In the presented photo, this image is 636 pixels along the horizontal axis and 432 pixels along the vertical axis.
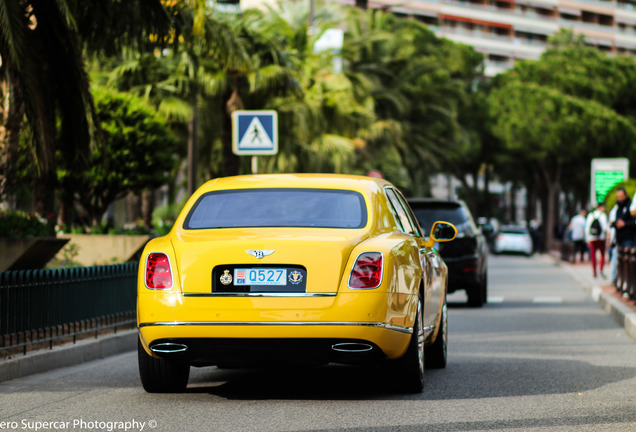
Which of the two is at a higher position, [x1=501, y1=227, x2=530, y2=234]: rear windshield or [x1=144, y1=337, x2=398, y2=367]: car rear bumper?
[x1=144, y1=337, x2=398, y2=367]: car rear bumper

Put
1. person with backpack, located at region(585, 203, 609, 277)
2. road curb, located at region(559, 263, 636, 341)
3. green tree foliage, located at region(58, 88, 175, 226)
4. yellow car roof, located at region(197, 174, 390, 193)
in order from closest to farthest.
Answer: yellow car roof, located at region(197, 174, 390, 193), road curb, located at region(559, 263, 636, 341), green tree foliage, located at region(58, 88, 175, 226), person with backpack, located at region(585, 203, 609, 277)

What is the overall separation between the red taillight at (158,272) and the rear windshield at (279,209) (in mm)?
453

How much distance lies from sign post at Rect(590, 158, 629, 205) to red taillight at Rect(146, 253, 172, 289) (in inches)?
1070

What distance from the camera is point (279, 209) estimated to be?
8.34m

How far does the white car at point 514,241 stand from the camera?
55125 mm

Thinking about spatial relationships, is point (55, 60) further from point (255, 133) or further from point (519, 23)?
point (519, 23)

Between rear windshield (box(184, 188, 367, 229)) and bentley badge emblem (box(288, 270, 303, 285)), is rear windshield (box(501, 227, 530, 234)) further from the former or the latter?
bentley badge emblem (box(288, 270, 303, 285))

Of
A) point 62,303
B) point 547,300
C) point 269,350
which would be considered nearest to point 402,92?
point 547,300

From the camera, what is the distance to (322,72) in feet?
125

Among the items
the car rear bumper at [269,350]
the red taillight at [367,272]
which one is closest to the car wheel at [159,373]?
the car rear bumper at [269,350]

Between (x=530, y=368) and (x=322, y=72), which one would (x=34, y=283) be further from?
(x=322, y=72)

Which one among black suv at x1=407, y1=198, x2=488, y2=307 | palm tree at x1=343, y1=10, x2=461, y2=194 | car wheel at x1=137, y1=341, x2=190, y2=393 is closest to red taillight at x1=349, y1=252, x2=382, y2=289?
car wheel at x1=137, y1=341, x2=190, y2=393

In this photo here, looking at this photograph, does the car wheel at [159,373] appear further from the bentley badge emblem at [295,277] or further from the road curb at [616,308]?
the road curb at [616,308]

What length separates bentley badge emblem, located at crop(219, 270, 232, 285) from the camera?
768 cm
